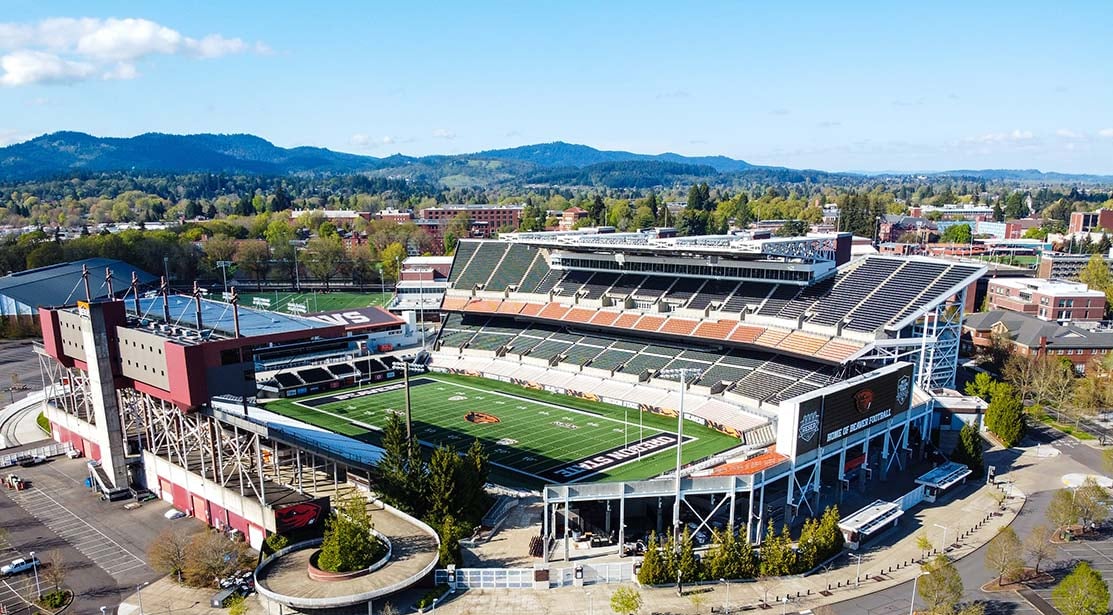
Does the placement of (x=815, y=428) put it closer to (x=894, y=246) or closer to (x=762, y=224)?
(x=894, y=246)

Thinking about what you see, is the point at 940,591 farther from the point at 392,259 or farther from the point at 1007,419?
the point at 392,259

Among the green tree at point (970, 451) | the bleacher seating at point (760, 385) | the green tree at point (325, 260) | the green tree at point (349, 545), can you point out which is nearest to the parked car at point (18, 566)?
the green tree at point (349, 545)

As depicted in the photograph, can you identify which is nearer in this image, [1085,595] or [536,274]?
[1085,595]

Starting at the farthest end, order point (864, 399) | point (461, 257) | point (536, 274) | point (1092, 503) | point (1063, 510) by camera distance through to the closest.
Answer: point (461, 257), point (536, 274), point (864, 399), point (1092, 503), point (1063, 510)

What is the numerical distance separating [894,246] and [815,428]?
113 m

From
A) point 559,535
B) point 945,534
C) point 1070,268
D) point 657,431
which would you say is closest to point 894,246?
point 1070,268

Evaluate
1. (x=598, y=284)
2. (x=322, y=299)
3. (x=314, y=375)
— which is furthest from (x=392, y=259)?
(x=598, y=284)

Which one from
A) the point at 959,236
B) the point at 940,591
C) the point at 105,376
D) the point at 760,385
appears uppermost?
the point at 105,376

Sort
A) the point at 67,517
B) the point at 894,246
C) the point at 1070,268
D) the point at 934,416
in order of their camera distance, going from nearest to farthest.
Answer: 1. the point at 67,517
2. the point at 934,416
3. the point at 1070,268
4. the point at 894,246

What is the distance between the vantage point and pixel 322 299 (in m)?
124

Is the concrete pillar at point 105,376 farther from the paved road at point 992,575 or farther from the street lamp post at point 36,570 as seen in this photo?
the paved road at point 992,575

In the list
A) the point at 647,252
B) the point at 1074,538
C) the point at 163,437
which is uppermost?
the point at 647,252

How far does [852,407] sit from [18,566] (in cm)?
4472

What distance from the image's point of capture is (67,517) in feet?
139
